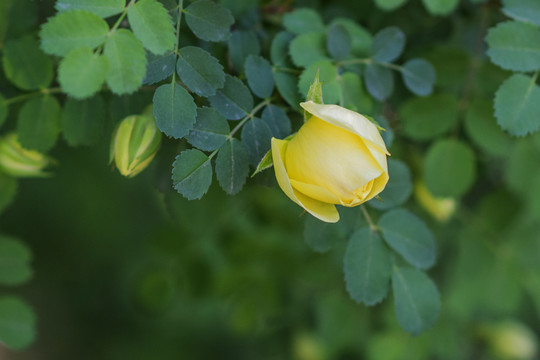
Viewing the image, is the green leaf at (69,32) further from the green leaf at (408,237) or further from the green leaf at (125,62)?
the green leaf at (408,237)

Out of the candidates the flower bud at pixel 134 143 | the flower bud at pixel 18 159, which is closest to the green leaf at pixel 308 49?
the flower bud at pixel 134 143

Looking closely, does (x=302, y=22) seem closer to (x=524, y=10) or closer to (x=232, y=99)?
(x=232, y=99)

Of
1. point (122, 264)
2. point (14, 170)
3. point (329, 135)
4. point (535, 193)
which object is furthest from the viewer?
point (122, 264)

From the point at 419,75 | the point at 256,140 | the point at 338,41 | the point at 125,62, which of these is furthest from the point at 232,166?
the point at 419,75

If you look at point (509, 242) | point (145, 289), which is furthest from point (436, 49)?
point (145, 289)

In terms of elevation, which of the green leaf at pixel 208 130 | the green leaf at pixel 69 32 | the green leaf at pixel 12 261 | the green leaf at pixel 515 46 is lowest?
the green leaf at pixel 12 261

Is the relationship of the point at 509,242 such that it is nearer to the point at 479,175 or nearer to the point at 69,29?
the point at 479,175

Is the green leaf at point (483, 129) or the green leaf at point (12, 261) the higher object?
the green leaf at point (483, 129)
